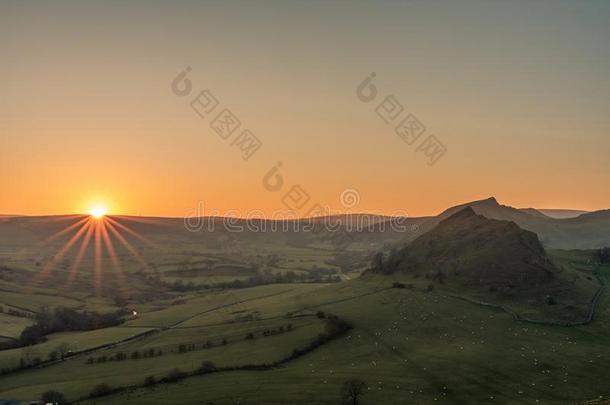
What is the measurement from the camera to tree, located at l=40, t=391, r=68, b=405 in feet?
314

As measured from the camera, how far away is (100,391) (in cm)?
9731

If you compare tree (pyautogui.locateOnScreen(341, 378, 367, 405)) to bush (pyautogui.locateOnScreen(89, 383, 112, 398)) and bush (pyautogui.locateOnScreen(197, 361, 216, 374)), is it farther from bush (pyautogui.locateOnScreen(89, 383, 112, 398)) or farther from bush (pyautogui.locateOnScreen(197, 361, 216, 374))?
Result: bush (pyautogui.locateOnScreen(89, 383, 112, 398))

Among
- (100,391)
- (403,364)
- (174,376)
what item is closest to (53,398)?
(100,391)

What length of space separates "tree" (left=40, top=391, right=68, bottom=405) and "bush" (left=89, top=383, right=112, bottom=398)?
190 inches

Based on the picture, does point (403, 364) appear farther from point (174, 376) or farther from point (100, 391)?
point (100, 391)

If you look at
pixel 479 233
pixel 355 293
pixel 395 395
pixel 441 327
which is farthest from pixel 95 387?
pixel 479 233

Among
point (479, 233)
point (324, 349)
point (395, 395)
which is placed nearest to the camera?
point (395, 395)

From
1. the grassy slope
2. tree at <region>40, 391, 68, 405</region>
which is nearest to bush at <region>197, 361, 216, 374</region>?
the grassy slope

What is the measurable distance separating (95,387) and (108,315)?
101 metres

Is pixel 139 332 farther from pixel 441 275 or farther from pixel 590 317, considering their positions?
pixel 590 317

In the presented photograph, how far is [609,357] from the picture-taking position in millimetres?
93750

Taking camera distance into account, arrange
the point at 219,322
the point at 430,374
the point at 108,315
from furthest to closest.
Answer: the point at 108,315 < the point at 219,322 < the point at 430,374

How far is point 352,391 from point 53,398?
57.8 metres

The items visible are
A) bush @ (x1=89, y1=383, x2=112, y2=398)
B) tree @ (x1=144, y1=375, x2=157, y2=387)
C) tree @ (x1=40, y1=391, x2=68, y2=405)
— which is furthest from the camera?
tree @ (x1=144, y1=375, x2=157, y2=387)
